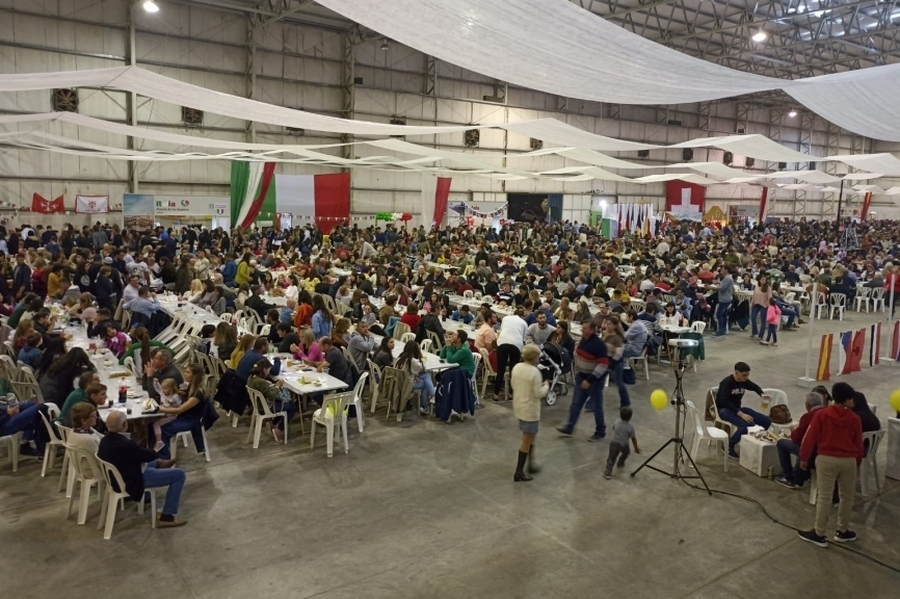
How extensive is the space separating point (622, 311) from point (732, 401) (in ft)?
10.7

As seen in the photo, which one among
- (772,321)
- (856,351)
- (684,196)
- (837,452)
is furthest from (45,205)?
(684,196)

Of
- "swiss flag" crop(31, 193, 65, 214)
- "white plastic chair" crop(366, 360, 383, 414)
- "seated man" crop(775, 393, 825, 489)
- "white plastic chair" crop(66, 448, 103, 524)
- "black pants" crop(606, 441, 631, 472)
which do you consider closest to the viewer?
"white plastic chair" crop(66, 448, 103, 524)

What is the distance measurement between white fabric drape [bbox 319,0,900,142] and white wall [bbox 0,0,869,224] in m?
15.9

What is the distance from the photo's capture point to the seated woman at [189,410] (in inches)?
204

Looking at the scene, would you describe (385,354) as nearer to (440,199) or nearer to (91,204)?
(91,204)

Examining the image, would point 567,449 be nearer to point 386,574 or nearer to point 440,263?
point 386,574

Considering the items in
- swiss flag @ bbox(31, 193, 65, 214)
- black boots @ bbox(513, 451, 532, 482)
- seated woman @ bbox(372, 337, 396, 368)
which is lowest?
black boots @ bbox(513, 451, 532, 482)

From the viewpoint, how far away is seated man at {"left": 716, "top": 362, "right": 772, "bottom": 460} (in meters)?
5.80

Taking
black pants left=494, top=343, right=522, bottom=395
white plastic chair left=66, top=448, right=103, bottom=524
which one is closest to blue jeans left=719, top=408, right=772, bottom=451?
black pants left=494, top=343, right=522, bottom=395

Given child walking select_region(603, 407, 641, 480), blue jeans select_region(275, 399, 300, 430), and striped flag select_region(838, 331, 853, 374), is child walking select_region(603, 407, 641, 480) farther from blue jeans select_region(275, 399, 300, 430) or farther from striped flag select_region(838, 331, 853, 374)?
Answer: striped flag select_region(838, 331, 853, 374)

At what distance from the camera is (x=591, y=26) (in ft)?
13.2

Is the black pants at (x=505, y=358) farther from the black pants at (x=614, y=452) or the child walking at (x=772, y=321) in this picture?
the child walking at (x=772, y=321)

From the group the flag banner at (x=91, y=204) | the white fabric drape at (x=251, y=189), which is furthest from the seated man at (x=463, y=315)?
the flag banner at (x=91, y=204)

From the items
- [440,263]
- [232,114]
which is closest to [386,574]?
[232,114]
